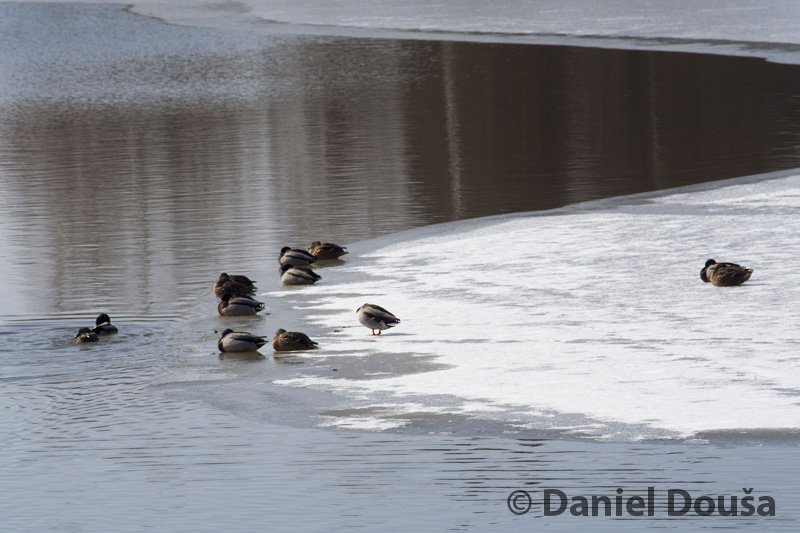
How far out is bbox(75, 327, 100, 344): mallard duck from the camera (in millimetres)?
9117

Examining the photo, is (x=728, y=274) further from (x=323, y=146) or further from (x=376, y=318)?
(x=323, y=146)

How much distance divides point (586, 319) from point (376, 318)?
1.72m

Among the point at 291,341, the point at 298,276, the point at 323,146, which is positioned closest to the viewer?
the point at 291,341

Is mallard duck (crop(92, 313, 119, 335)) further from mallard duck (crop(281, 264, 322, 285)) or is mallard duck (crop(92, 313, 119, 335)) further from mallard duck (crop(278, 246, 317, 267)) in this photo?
mallard duck (crop(278, 246, 317, 267))

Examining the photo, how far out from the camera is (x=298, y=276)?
1091cm

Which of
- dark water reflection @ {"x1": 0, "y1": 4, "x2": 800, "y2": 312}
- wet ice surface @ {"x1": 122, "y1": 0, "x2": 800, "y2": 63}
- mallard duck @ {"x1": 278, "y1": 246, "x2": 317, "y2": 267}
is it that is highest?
wet ice surface @ {"x1": 122, "y1": 0, "x2": 800, "y2": 63}

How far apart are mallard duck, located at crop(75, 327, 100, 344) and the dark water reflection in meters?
1.17

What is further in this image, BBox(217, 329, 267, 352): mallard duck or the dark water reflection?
the dark water reflection

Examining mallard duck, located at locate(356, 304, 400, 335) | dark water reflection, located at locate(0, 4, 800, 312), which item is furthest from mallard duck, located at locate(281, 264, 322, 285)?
mallard duck, located at locate(356, 304, 400, 335)

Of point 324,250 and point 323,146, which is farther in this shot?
point 323,146

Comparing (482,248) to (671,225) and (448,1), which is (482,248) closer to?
(671,225)

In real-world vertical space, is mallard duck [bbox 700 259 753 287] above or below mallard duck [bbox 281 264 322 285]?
below

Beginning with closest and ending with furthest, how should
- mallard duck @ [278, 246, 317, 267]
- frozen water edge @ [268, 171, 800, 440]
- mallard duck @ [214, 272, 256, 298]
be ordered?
frozen water edge @ [268, 171, 800, 440]
mallard duck @ [214, 272, 256, 298]
mallard duck @ [278, 246, 317, 267]

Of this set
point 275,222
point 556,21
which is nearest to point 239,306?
point 275,222
